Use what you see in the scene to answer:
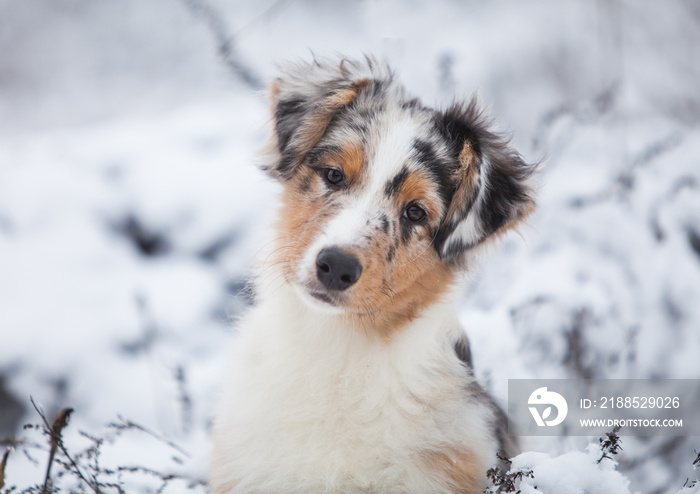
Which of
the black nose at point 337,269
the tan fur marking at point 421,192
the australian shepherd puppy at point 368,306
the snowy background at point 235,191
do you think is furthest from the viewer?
the snowy background at point 235,191

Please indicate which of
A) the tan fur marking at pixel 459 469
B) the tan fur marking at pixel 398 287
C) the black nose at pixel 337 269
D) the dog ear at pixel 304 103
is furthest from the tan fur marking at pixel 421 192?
the tan fur marking at pixel 459 469

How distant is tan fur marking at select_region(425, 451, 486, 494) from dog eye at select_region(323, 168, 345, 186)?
118 cm

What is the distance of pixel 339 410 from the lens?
244cm

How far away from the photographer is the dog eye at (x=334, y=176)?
8.48 ft

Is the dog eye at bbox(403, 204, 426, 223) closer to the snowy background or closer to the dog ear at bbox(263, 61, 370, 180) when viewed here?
the dog ear at bbox(263, 61, 370, 180)

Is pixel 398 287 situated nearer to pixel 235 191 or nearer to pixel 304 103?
pixel 304 103

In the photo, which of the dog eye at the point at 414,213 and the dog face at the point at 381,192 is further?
the dog eye at the point at 414,213

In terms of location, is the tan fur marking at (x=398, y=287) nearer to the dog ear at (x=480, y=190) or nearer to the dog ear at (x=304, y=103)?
the dog ear at (x=480, y=190)

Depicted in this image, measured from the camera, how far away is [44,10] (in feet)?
17.6

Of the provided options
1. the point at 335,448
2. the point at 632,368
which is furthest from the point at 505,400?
the point at 335,448

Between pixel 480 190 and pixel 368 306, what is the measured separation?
2.29ft

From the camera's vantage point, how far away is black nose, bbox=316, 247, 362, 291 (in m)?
2.24

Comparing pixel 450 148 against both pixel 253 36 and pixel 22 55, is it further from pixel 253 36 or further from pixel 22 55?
pixel 22 55

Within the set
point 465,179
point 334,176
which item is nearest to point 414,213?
point 465,179
